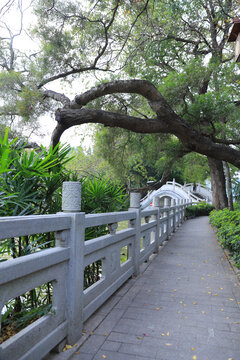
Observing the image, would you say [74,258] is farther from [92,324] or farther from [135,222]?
[135,222]

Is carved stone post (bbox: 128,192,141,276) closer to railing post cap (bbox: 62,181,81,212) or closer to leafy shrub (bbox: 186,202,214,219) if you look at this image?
railing post cap (bbox: 62,181,81,212)

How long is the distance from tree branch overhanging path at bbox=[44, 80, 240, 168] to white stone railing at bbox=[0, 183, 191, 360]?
3.74m

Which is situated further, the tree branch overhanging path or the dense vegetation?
the tree branch overhanging path

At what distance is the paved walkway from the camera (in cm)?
266

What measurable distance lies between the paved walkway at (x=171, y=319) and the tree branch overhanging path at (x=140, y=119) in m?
3.62

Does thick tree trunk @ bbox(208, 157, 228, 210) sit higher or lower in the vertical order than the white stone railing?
higher

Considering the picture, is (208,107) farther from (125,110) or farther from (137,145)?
(137,145)

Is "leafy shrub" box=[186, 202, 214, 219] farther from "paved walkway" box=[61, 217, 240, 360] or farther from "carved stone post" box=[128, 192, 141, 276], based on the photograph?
"carved stone post" box=[128, 192, 141, 276]

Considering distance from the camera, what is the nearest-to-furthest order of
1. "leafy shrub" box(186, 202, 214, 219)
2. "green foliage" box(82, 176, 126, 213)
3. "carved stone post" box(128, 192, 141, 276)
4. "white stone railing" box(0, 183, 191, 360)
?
1. "white stone railing" box(0, 183, 191, 360)
2. "green foliage" box(82, 176, 126, 213)
3. "carved stone post" box(128, 192, 141, 276)
4. "leafy shrub" box(186, 202, 214, 219)

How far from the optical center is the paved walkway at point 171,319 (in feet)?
8.73

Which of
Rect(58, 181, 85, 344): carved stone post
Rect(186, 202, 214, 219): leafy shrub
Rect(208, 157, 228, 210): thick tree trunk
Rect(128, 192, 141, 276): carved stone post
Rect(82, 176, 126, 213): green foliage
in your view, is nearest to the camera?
Rect(58, 181, 85, 344): carved stone post

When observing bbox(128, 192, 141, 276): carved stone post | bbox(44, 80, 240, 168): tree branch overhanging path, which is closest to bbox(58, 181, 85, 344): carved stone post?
bbox(128, 192, 141, 276): carved stone post

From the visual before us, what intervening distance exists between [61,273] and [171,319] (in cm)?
155

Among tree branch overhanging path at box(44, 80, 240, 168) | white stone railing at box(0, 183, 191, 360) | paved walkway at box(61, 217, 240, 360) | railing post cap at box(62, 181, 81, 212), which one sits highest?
tree branch overhanging path at box(44, 80, 240, 168)
